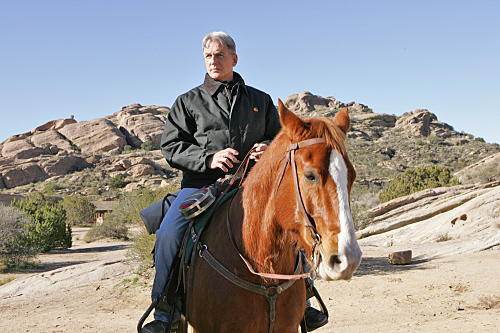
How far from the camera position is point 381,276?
1009 cm

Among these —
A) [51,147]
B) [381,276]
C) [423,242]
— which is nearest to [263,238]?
[381,276]

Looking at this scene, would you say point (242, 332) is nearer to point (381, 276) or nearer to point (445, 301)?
point (445, 301)

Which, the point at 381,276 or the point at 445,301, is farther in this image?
the point at 381,276

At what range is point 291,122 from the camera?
2123mm

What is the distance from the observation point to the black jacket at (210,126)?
10.1ft

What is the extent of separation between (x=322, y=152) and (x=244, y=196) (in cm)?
79

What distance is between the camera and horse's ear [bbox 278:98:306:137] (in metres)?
2.10

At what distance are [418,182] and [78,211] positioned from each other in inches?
1307

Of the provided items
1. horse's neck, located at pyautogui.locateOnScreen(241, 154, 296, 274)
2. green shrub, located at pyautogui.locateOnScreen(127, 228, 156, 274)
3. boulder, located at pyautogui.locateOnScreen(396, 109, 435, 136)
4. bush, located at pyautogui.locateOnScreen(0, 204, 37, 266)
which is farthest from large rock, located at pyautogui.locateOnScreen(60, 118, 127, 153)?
horse's neck, located at pyautogui.locateOnScreen(241, 154, 296, 274)

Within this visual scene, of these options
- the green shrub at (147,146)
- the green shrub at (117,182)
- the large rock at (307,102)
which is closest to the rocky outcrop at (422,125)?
the large rock at (307,102)

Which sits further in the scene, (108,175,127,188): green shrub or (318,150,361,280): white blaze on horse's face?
(108,175,127,188): green shrub

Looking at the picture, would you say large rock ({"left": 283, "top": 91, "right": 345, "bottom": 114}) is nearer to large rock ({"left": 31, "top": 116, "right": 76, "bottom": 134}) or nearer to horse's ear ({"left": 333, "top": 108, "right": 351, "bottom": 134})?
large rock ({"left": 31, "top": 116, "right": 76, "bottom": 134})

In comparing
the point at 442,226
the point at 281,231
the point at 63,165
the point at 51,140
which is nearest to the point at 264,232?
the point at 281,231

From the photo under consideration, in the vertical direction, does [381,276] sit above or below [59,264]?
above
